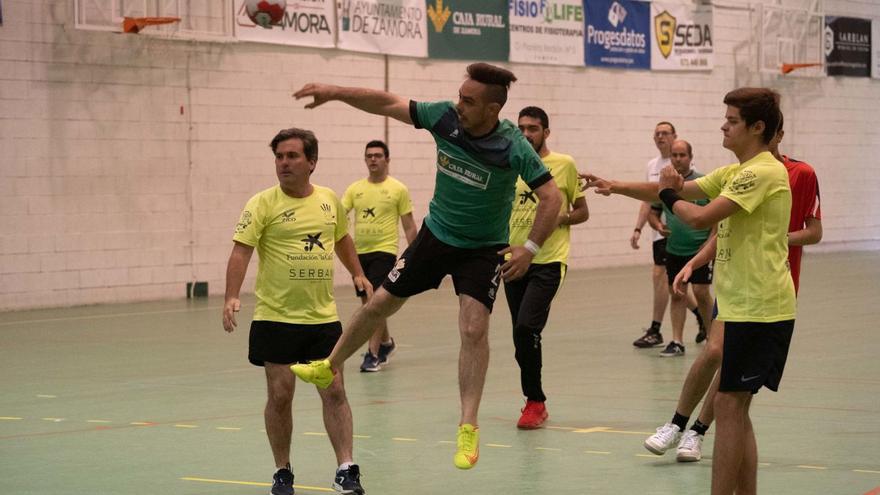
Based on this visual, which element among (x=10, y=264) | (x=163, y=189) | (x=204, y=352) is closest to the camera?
(x=204, y=352)

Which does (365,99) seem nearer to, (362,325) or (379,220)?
(362,325)

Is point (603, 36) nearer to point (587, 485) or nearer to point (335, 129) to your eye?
point (335, 129)

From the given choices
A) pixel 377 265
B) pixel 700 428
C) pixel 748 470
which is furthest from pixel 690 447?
pixel 377 265

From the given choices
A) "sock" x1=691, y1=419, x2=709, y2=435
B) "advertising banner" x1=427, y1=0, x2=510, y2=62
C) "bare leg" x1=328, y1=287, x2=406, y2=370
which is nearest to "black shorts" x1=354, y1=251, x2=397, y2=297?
"sock" x1=691, y1=419, x2=709, y2=435

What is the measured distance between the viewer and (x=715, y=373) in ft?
29.1

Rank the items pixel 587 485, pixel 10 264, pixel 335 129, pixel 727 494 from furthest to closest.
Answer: pixel 335 129 < pixel 10 264 < pixel 587 485 < pixel 727 494

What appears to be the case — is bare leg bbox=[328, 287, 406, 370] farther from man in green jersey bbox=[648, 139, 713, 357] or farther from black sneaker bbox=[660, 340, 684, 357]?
black sneaker bbox=[660, 340, 684, 357]

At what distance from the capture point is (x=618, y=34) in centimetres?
2839

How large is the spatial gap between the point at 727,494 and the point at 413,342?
377 inches

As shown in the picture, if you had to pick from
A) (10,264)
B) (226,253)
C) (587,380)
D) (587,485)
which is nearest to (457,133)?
(587,485)

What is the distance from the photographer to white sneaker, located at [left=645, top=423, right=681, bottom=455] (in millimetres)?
8961

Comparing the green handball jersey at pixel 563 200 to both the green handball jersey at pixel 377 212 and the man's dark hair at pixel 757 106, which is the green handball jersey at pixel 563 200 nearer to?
the green handball jersey at pixel 377 212

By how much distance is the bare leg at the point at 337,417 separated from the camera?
26.8 feet

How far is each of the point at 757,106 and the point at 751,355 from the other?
3.94ft
